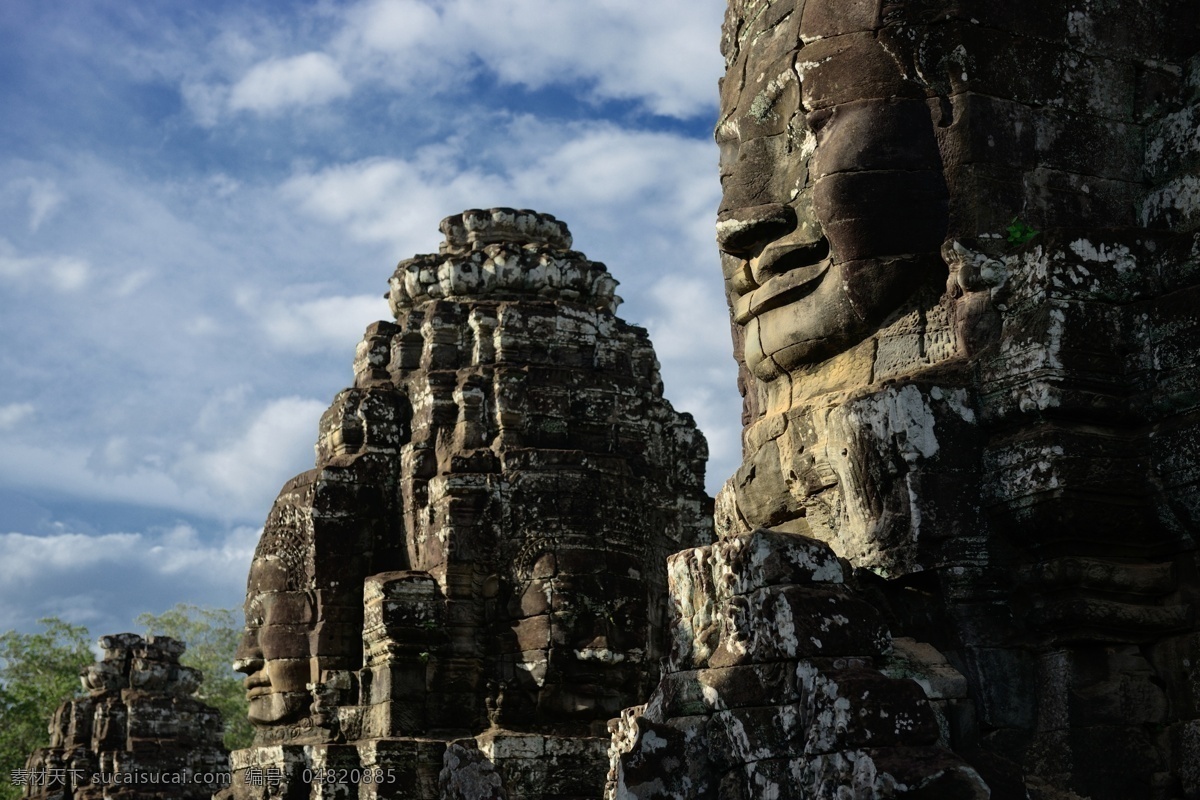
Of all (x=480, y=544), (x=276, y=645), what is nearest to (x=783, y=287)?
(x=480, y=544)

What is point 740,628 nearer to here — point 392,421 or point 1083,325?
point 1083,325

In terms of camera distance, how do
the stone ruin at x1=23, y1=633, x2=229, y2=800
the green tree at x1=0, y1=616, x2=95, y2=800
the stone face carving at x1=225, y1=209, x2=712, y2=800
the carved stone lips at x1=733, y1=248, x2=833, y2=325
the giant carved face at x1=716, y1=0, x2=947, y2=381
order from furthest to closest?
the green tree at x1=0, y1=616, x2=95, y2=800
the stone ruin at x1=23, y1=633, x2=229, y2=800
the stone face carving at x1=225, y1=209, x2=712, y2=800
the carved stone lips at x1=733, y1=248, x2=833, y2=325
the giant carved face at x1=716, y1=0, x2=947, y2=381

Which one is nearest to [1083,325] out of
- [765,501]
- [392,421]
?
[765,501]

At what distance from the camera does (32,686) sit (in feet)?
107

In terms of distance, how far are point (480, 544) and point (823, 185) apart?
8.85 metres

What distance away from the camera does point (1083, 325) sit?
6246 mm

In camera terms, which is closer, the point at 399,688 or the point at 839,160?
the point at 839,160

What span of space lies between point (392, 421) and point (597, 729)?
3.74 m

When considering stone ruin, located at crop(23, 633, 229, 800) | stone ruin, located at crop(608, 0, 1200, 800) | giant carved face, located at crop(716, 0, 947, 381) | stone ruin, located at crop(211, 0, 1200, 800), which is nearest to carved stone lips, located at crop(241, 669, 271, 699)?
stone ruin, located at crop(23, 633, 229, 800)

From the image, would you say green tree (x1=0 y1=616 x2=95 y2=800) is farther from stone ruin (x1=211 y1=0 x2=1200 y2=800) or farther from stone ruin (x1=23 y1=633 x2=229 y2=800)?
stone ruin (x1=211 y1=0 x2=1200 y2=800)

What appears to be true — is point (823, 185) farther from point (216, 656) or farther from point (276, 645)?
point (216, 656)

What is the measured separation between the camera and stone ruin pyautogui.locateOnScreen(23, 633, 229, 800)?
2009 centimetres

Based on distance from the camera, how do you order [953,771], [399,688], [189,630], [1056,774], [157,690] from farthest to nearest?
[189,630]
[157,690]
[399,688]
[1056,774]
[953,771]

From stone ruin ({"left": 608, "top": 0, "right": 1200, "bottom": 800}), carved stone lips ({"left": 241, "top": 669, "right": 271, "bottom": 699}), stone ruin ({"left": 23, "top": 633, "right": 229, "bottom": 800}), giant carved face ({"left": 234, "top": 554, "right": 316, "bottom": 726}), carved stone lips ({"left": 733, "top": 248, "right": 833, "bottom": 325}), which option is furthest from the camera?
stone ruin ({"left": 23, "top": 633, "right": 229, "bottom": 800})
